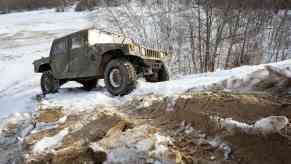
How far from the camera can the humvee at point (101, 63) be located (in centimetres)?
815

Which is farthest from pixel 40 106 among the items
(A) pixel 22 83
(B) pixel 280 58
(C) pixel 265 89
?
(B) pixel 280 58

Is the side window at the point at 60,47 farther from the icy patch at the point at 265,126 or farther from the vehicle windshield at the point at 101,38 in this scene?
the icy patch at the point at 265,126

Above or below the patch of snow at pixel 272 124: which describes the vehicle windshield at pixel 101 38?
above

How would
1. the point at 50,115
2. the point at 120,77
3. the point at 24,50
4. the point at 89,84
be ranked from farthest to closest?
the point at 24,50 → the point at 89,84 → the point at 120,77 → the point at 50,115

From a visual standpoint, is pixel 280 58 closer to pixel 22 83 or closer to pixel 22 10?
pixel 22 83

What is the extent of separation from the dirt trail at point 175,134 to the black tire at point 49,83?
11.5 ft

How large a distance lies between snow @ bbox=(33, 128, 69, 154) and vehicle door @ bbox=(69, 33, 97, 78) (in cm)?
295

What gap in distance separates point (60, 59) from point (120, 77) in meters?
2.47

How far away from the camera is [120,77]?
320 inches

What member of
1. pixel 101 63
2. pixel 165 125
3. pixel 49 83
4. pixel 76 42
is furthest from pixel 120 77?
pixel 49 83

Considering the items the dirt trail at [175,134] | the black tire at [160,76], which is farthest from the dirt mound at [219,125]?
the black tire at [160,76]

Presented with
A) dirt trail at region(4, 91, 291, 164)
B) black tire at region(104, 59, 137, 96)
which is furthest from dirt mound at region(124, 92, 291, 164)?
black tire at region(104, 59, 137, 96)

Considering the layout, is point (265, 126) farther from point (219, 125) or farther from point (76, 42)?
point (76, 42)

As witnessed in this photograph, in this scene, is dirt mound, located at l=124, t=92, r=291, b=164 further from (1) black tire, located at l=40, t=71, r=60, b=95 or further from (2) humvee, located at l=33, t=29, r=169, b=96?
(1) black tire, located at l=40, t=71, r=60, b=95
